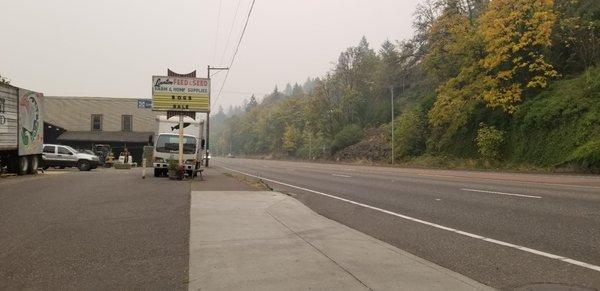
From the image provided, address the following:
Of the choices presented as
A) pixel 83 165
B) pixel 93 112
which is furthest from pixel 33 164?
pixel 93 112

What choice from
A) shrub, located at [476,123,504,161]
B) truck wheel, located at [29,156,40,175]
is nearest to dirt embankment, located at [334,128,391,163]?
shrub, located at [476,123,504,161]

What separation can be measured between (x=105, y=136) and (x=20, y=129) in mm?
31609

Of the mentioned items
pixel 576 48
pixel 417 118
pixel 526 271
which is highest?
pixel 576 48

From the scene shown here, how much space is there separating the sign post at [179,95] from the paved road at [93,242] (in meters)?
11.4

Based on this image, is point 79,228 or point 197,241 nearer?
point 197,241

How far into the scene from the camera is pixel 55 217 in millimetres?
10469

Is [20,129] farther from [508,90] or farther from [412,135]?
[412,135]

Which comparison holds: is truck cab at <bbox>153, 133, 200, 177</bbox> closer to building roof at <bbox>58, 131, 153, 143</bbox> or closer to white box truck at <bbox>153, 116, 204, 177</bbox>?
white box truck at <bbox>153, 116, 204, 177</bbox>

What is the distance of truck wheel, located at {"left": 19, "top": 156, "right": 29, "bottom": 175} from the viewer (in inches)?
920

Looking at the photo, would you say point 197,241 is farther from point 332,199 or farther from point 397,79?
point 397,79

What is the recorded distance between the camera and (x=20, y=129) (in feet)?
74.0

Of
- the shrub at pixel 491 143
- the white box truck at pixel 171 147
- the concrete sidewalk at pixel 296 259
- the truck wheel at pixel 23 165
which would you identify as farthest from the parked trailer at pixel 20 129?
the shrub at pixel 491 143

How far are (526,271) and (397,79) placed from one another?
79.2m

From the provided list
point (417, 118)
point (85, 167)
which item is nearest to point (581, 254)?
point (85, 167)
